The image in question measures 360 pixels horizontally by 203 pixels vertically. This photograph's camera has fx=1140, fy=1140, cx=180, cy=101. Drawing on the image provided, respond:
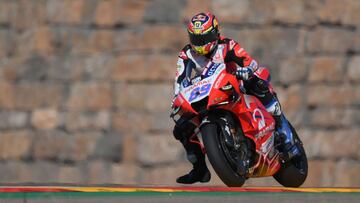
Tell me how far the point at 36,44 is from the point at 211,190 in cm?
645

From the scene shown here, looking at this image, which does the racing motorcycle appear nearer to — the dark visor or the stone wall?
the dark visor

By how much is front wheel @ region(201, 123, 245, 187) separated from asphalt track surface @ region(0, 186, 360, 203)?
1188mm

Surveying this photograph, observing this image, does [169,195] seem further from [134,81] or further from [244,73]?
[134,81]

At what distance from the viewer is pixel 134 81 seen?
13.8 m

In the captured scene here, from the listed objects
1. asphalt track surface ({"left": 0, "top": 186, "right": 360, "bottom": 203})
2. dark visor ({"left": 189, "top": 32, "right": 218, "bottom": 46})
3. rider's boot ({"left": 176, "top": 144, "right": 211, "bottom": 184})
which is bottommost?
asphalt track surface ({"left": 0, "top": 186, "right": 360, "bottom": 203})

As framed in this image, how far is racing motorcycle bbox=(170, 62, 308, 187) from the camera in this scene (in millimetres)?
9734

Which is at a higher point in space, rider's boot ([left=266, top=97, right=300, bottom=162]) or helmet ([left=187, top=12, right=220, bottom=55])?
helmet ([left=187, top=12, right=220, bottom=55])

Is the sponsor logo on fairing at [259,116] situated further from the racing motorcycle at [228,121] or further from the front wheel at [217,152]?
the front wheel at [217,152]

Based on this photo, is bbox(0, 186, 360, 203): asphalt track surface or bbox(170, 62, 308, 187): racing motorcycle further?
bbox(170, 62, 308, 187): racing motorcycle

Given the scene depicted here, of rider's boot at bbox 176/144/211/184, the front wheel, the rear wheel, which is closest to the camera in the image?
the front wheel

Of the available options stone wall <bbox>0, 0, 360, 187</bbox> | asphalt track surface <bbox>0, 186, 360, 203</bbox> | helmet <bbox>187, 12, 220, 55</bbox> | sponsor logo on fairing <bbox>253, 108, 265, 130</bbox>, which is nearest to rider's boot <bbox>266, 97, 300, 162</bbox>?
sponsor logo on fairing <bbox>253, 108, 265, 130</bbox>

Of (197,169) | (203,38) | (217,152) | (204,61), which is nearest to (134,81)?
(197,169)

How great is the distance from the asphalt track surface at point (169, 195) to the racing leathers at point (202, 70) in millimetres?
1837

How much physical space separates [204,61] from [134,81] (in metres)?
3.61
